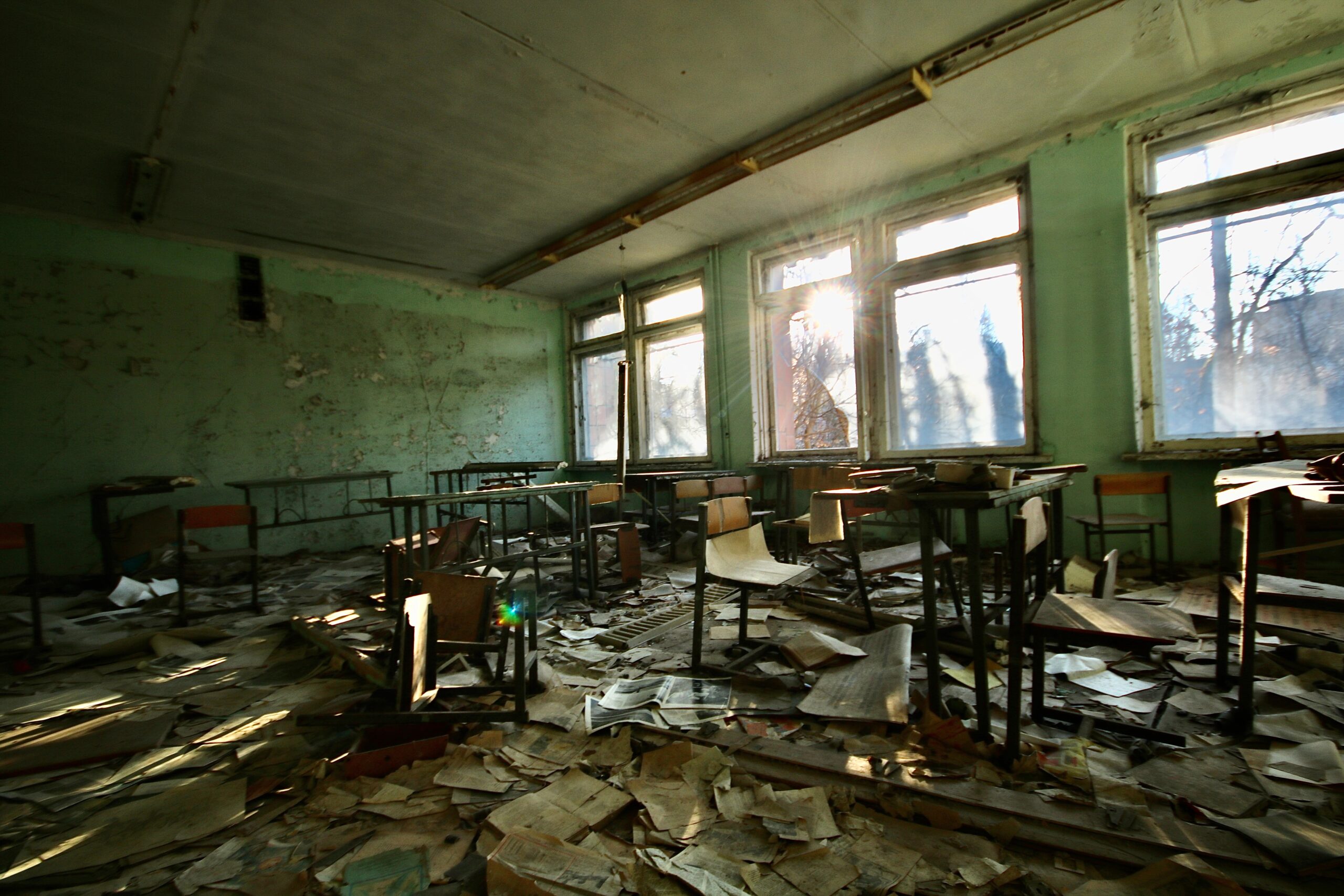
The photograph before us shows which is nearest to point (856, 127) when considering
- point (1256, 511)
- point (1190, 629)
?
point (1256, 511)

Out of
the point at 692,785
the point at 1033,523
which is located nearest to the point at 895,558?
the point at 1033,523

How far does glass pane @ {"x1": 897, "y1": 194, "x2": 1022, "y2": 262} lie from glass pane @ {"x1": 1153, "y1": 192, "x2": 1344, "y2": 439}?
1.07 m

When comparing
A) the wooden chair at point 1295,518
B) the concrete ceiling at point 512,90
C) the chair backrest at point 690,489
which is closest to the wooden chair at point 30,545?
the concrete ceiling at point 512,90

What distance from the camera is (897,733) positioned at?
1949mm

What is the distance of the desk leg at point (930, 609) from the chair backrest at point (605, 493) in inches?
113

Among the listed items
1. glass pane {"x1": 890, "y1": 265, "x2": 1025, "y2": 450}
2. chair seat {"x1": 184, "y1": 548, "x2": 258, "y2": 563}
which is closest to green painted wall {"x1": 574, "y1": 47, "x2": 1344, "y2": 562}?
glass pane {"x1": 890, "y1": 265, "x2": 1025, "y2": 450}

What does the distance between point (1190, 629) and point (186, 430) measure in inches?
301

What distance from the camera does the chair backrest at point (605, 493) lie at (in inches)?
179

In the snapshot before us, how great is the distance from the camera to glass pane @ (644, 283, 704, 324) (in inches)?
280

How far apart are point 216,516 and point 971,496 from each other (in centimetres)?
475

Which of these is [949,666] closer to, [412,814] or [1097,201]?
[412,814]

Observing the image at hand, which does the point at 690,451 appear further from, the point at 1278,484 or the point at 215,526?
the point at 1278,484

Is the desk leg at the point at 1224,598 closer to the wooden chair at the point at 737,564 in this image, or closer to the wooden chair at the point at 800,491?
the wooden chair at the point at 737,564

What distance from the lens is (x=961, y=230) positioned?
16.6ft
